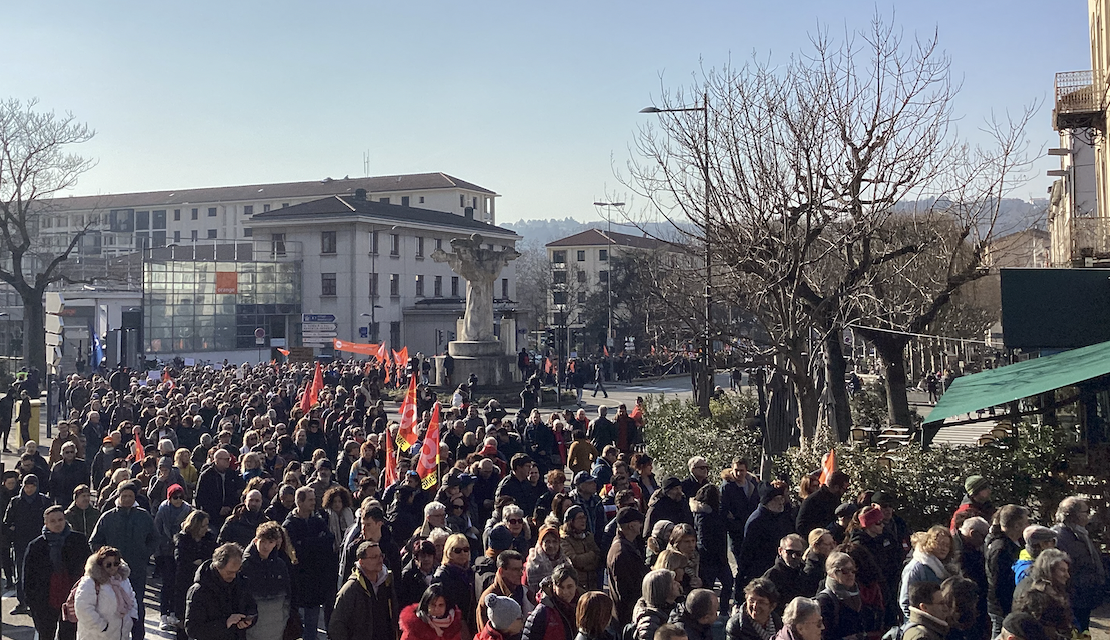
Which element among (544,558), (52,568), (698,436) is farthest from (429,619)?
(698,436)

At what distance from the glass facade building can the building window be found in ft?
4.27

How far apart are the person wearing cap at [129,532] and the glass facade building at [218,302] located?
156 feet

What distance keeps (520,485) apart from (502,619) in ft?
16.3

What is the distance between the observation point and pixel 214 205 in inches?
4304

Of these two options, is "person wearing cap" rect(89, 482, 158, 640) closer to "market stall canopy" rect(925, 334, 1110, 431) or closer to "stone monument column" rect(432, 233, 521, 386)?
"market stall canopy" rect(925, 334, 1110, 431)

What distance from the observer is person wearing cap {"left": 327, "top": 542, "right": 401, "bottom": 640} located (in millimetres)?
6898

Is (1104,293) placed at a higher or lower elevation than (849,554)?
higher

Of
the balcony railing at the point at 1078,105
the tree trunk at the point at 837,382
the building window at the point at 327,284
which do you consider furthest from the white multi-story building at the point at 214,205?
the tree trunk at the point at 837,382

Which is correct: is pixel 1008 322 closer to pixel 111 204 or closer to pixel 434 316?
pixel 434 316

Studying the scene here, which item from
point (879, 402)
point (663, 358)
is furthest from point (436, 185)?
point (879, 402)

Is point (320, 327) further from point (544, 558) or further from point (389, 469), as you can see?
point (544, 558)

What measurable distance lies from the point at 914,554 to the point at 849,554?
51cm

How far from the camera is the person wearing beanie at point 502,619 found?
6.20 m

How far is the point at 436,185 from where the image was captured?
316 ft
